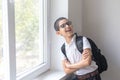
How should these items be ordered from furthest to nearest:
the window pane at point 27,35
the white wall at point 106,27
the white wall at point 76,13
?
the white wall at point 106,27
the white wall at point 76,13
the window pane at point 27,35

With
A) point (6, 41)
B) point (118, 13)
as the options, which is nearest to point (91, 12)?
point (118, 13)

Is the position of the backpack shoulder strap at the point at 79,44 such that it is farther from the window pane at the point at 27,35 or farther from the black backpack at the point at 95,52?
the window pane at the point at 27,35

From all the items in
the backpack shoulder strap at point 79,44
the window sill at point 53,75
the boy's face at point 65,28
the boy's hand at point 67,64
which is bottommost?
the window sill at point 53,75

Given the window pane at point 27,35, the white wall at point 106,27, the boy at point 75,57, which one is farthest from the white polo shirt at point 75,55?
the white wall at point 106,27

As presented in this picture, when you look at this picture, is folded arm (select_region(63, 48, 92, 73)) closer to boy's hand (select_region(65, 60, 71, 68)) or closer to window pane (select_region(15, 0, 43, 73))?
boy's hand (select_region(65, 60, 71, 68))

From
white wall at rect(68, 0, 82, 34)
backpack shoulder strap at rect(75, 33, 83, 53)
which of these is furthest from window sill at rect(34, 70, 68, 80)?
white wall at rect(68, 0, 82, 34)

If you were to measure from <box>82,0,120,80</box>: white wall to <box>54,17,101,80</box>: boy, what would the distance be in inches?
13.8

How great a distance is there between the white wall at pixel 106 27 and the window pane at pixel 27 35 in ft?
1.64

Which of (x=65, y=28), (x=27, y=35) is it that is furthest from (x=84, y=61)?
(x=27, y=35)

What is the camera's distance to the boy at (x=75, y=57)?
61.2 inches

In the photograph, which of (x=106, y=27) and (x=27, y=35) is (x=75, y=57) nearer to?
(x=27, y=35)

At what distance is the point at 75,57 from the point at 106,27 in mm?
486

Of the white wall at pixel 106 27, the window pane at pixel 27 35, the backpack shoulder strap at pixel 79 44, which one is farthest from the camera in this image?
the white wall at pixel 106 27

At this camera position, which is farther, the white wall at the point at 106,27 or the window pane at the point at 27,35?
the white wall at the point at 106,27
